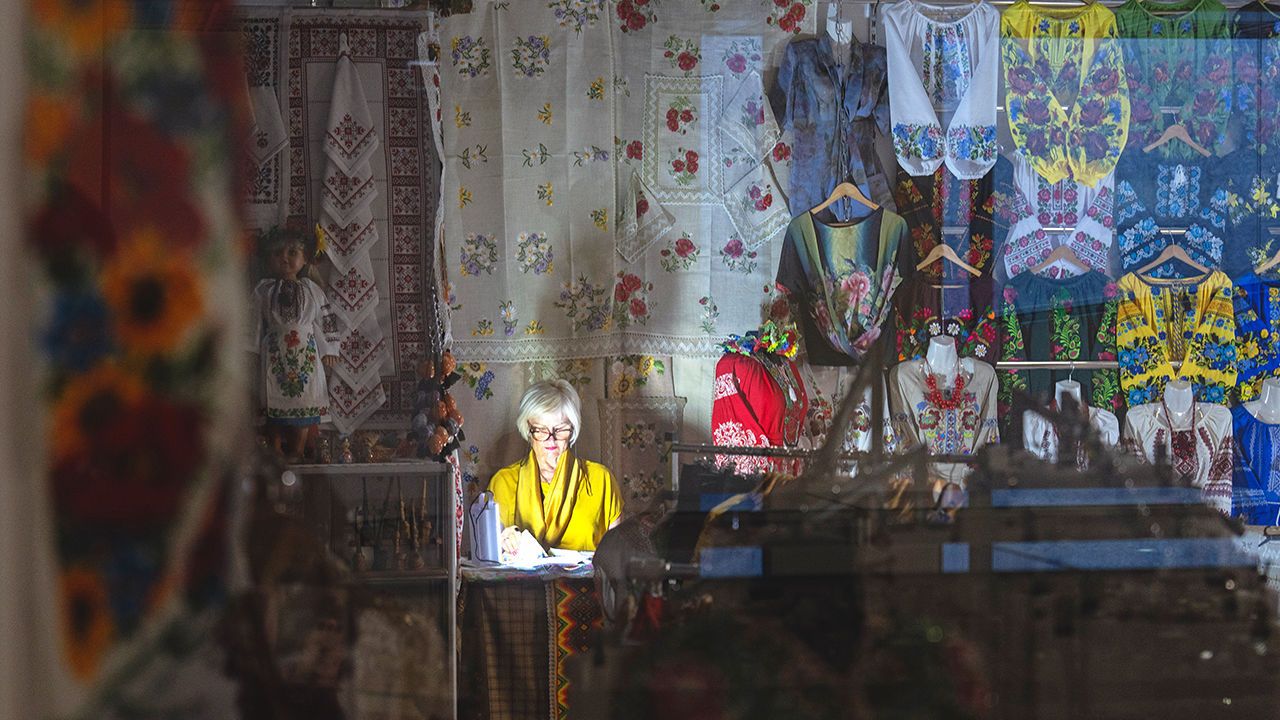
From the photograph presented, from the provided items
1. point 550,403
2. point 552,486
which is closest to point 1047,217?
point 550,403

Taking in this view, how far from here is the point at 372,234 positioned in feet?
10.9

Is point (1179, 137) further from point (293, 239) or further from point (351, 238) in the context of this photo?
point (293, 239)

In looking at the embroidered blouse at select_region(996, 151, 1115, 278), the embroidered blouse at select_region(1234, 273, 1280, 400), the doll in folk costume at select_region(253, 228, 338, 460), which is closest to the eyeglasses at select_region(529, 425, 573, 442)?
the doll in folk costume at select_region(253, 228, 338, 460)

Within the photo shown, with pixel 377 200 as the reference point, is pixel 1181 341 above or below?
below

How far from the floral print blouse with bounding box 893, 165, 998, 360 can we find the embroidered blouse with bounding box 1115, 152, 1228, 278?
0.48 m

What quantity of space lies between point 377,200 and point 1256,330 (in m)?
2.99

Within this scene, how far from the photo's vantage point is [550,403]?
156 inches

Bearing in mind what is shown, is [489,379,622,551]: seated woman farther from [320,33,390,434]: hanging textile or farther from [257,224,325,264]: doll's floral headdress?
[257,224,325,264]: doll's floral headdress

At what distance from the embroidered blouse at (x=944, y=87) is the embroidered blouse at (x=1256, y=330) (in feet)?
3.31

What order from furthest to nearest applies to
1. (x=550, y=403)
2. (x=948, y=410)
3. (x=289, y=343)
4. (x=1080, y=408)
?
1. (x=948, y=410)
2. (x=550, y=403)
3. (x=1080, y=408)
4. (x=289, y=343)

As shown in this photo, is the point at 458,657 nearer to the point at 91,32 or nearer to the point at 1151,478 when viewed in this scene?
the point at 1151,478

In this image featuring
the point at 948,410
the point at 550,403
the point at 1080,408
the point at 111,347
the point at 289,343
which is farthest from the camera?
the point at 948,410

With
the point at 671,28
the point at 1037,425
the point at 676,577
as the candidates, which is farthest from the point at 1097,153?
the point at 676,577

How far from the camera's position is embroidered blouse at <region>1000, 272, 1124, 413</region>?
4180 mm
